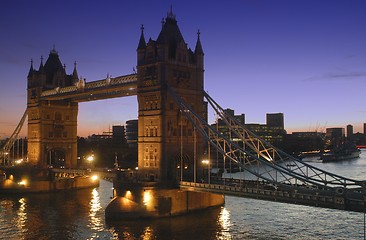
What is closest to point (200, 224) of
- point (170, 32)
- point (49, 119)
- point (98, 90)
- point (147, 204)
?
point (147, 204)

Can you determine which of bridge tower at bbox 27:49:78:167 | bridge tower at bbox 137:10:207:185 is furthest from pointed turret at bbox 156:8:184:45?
bridge tower at bbox 27:49:78:167

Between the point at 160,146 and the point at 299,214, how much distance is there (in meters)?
22.1

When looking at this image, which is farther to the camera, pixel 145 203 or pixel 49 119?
pixel 49 119

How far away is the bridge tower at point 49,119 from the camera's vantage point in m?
98.9

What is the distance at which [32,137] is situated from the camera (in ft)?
331

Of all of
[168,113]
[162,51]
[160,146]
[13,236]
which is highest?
[162,51]

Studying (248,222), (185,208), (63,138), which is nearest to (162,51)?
(185,208)

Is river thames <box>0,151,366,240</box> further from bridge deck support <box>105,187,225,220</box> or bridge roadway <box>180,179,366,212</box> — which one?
bridge roadway <box>180,179,366,212</box>

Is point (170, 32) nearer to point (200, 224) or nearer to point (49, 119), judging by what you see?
point (200, 224)

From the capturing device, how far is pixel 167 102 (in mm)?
65250

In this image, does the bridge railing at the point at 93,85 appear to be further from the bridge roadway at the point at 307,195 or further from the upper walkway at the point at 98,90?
the bridge roadway at the point at 307,195

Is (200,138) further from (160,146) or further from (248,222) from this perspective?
(248,222)

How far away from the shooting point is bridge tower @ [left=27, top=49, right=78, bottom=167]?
98.9 m

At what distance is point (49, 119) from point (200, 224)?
54842mm
